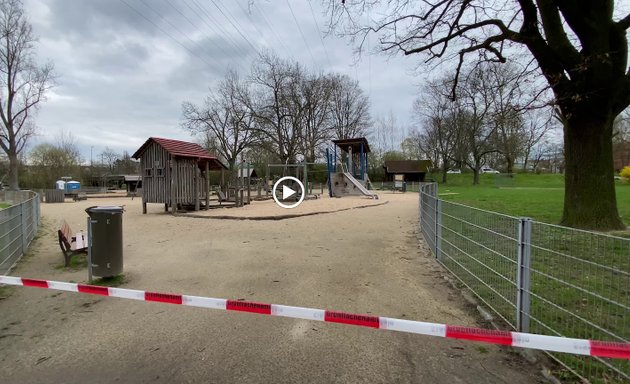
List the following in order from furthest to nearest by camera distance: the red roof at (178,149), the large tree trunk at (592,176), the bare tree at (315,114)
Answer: the bare tree at (315,114) < the red roof at (178,149) < the large tree trunk at (592,176)

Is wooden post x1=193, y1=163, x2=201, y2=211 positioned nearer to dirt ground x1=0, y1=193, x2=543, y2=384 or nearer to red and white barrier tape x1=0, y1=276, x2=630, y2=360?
dirt ground x1=0, y1=193, x2=543, y2=384

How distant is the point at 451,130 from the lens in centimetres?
6525

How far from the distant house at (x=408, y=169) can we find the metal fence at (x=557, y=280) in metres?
64.5

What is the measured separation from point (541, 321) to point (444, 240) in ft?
12.0

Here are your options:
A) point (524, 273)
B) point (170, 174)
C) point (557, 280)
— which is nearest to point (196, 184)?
point (170, 174)

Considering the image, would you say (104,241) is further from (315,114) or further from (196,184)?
(315,114)

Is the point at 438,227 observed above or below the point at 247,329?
above

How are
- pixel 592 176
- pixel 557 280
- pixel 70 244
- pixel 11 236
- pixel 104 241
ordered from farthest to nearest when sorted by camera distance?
pixel 592 176, pixel 70 244, pixel 11 236, pixel 104 241, pixel 557 280

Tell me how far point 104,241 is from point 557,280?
234 inches

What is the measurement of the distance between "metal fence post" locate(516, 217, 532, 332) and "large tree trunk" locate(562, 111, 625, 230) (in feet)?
23.8

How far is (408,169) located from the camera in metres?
70.4

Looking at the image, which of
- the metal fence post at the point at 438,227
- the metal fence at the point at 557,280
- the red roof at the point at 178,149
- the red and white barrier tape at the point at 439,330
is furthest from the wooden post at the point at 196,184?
the metal fence at the point at 557,280

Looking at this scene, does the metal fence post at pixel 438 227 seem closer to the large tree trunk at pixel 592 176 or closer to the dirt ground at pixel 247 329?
the dirt ground at pixel 247 329

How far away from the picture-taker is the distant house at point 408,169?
69.8m
